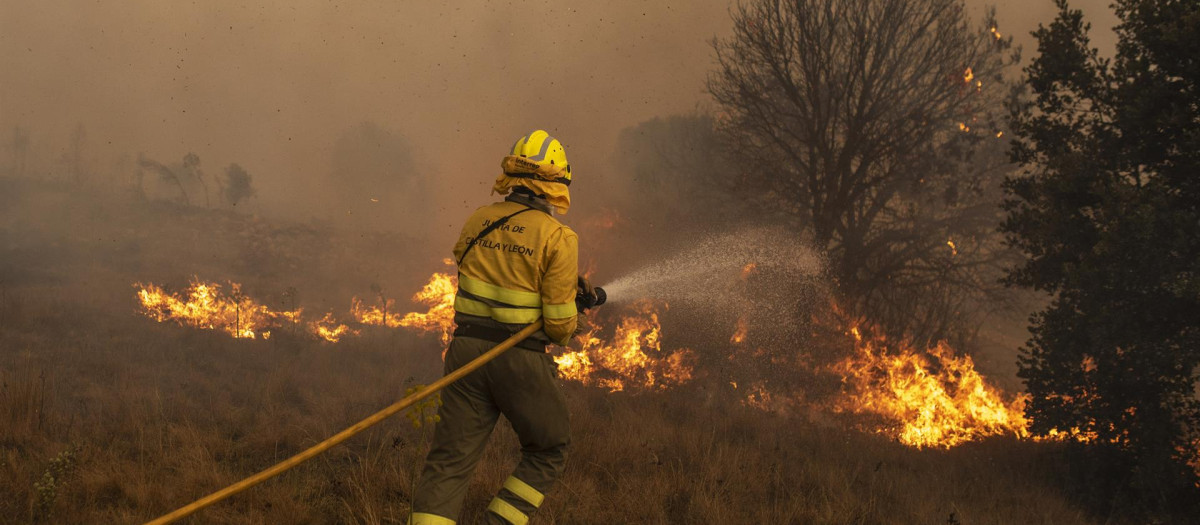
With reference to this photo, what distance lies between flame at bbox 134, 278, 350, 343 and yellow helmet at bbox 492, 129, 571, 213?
1212 centimetres

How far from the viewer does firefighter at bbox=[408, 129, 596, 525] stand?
10.2ft

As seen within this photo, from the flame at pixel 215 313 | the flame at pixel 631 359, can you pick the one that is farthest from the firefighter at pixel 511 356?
the flame at pixel 215 313

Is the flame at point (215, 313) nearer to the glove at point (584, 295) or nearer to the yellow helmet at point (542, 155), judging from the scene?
the glove at point (584, 295)

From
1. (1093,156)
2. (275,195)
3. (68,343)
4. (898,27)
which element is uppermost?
(275,195)

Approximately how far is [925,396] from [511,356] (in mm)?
9571

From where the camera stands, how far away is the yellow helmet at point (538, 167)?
3295 mm

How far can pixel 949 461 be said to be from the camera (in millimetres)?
7480

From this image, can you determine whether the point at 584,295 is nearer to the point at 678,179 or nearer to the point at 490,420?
the point at 490,420

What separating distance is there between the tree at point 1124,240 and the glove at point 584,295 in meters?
5.19

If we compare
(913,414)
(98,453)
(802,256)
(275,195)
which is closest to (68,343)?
(98,453)

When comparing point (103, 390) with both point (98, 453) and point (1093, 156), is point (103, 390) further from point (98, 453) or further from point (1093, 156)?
point (1093, 156)

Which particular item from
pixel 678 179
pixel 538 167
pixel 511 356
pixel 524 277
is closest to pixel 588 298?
pixel 524 277

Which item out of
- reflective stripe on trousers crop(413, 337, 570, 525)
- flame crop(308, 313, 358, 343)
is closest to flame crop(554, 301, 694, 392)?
Result: flame crop(308, 313, 358, 343)

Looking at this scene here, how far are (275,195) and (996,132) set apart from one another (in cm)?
8988
